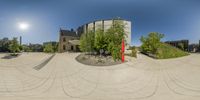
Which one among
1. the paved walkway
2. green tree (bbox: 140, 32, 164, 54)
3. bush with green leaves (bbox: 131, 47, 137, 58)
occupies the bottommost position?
the paved walkway

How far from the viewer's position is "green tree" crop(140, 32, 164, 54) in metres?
19.2

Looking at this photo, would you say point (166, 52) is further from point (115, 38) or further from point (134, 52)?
point (115, 38)

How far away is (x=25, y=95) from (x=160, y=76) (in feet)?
29.7

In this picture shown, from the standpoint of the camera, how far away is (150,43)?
19.7 meters

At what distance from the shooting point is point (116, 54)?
1734cm

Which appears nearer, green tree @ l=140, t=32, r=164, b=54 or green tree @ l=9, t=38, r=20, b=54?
green tree @ l=140, t=32, r=164, b=54

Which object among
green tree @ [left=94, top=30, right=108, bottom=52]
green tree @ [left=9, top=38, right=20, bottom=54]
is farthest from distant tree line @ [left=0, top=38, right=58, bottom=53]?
green tree @ [left=94, top=30, right=108, bottom=52]

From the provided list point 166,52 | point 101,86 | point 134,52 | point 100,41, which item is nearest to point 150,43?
point 166,52

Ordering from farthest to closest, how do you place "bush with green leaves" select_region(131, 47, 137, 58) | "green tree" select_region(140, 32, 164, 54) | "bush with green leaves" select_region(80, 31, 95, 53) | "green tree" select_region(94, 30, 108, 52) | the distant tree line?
the distant tree line
"bush with green leaves" select_region(80, 31, 95, 53)
"green tree" select_region(94, 30, 108, 52)
"green tree" select_region(140, 32, 164, 54)
"bush with green leaves" select_region(131, 47, 137, 58)

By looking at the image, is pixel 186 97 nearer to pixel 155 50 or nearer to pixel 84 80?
pixel 84 80

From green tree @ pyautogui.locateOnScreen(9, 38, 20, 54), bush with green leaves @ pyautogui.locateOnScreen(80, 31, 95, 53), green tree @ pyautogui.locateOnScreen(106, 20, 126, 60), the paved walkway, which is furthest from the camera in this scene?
green tree @ pyautogui.locateOnScreen(9, 38, 20, 54)

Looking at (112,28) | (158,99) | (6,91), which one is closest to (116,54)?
(112,28)

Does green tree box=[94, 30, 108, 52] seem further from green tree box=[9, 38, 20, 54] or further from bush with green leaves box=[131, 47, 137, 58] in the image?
green tree box=[9, 38, 20, 54]

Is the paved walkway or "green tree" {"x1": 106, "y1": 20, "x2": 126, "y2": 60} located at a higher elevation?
"green tree" {"x1": 106, "y1": 20, "x2": 126, "y2": 60}
